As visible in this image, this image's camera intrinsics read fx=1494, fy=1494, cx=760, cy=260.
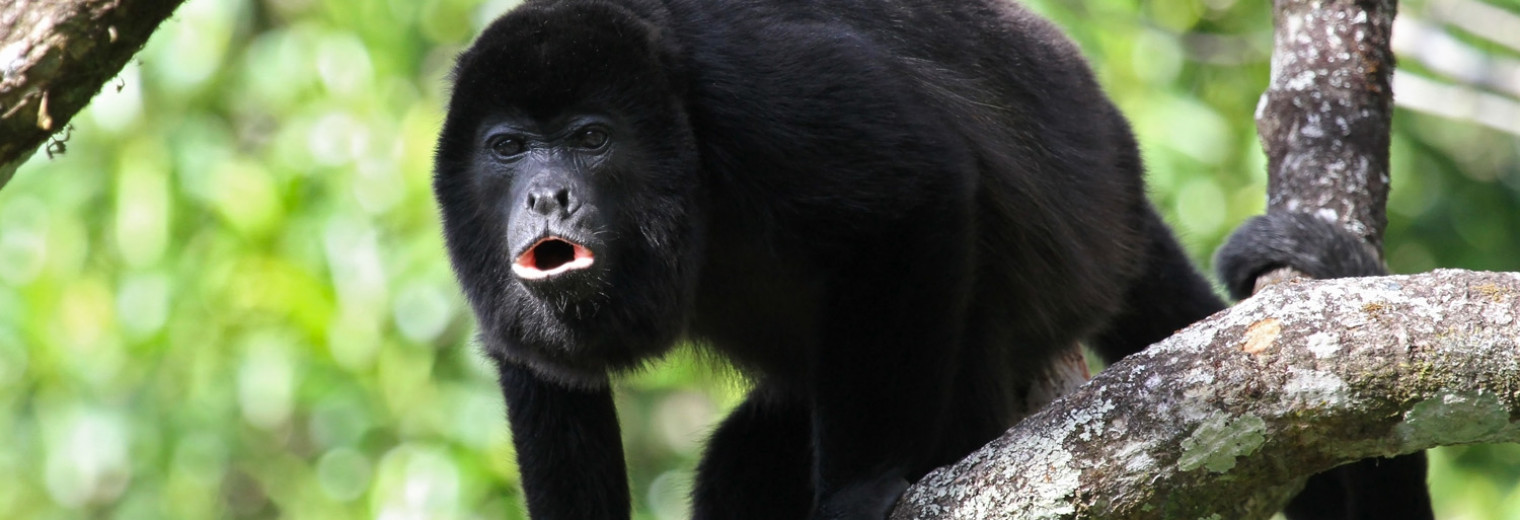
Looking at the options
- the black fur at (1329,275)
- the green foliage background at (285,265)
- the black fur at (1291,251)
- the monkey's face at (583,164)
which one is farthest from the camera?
the green foliage background at (285,265)

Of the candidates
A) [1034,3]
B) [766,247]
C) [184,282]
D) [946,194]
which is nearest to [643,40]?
[766,247]

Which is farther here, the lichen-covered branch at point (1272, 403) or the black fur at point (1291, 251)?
the black fur at point (1291, 251)

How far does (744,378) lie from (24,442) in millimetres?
3265

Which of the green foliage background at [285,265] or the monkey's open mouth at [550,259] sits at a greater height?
the green foliage background at [285,265]

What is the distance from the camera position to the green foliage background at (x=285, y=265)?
174 inches

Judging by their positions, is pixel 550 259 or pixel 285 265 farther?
pixel 285 265

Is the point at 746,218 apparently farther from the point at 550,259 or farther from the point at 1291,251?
the point at 1291,251

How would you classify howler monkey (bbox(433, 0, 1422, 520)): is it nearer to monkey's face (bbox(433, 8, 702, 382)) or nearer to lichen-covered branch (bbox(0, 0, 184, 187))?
monkey's face (bbox(433, 8, 702, 382))

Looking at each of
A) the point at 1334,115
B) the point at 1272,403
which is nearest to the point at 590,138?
the point at 1272,403

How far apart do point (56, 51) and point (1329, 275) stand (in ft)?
7.68

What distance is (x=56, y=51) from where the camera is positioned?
6.50 ft

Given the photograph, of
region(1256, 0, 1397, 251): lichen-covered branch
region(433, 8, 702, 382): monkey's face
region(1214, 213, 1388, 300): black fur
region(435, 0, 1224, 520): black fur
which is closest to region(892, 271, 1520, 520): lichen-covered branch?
region(435, 0, 1224, 520): black fur

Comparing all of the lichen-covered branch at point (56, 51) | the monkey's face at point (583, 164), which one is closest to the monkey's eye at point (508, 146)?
the monkey's face at point (583, 164)

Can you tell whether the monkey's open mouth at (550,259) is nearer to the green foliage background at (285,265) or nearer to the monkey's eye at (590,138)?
the monkey's eye at (590,138)
